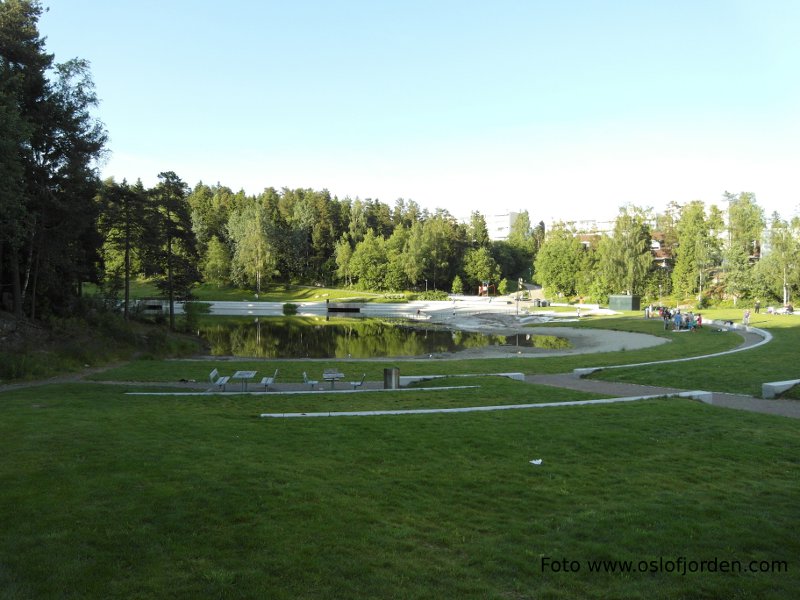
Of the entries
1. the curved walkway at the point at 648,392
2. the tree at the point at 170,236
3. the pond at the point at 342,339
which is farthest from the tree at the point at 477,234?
the curved walkway at the point at 648,392

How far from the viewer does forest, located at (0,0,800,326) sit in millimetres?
23172

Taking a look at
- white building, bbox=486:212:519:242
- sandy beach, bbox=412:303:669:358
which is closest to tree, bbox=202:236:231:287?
sandy beach, bbox=412:303:669:358

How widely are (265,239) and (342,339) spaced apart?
1971 inches

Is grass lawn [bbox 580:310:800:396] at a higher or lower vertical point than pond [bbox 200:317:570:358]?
higher

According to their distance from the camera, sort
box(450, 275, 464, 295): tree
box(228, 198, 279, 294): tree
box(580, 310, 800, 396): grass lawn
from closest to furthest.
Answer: box(580, 310, 800, 396): grass lawn
box(228, 198, 279, 294): tree
box(450, 275, 464, 295): tree

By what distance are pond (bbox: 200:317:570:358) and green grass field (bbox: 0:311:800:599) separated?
919 inches

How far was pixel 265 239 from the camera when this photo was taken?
8812 cm

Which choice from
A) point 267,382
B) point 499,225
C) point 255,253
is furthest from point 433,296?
point 499,225

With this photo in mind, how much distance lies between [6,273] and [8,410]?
59.5 ft

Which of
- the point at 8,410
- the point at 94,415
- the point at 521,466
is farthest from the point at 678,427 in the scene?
the point at 8,410

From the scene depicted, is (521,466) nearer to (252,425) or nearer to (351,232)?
(252,425)

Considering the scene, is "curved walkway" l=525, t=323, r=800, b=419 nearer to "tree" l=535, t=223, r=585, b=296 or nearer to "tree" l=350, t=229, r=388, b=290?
"tree" l=535, t=223, r=585, b=296

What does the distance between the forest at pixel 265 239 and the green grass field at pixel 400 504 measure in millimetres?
13500

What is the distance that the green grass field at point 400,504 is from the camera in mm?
4523
